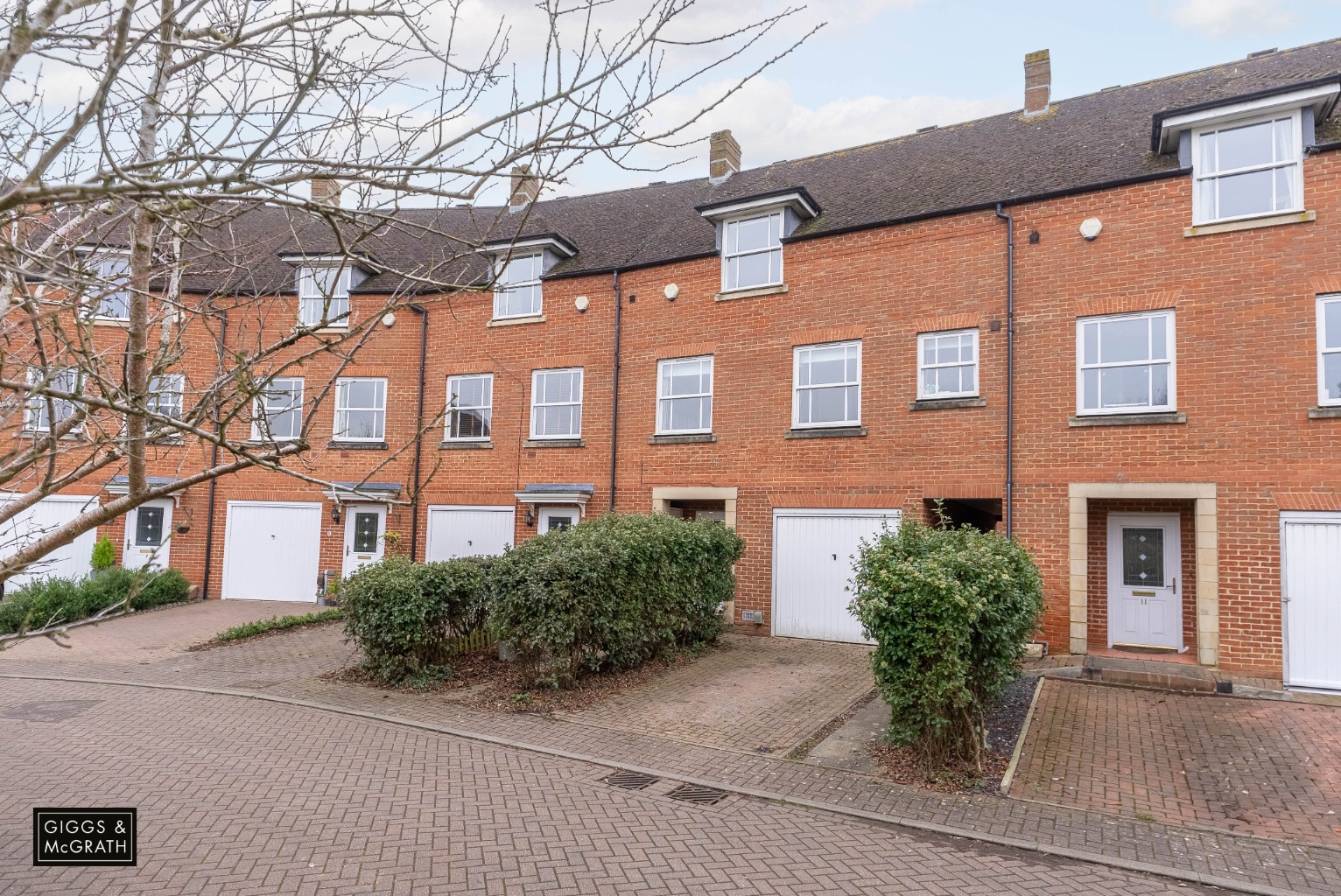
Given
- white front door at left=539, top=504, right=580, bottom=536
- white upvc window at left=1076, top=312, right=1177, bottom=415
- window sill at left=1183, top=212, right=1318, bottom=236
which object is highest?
window sill at left=1183, top=212, right=1318, bottom=236

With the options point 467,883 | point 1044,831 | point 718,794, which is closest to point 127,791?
point 467,883

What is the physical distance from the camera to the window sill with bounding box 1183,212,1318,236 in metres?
10.6

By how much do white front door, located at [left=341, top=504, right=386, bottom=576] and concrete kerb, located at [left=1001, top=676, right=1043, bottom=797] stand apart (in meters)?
13.5

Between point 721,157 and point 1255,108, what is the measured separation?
10.7 m

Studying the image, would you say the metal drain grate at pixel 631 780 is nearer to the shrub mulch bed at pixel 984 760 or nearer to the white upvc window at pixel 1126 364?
the shrub mulch bed at pixel 984 760

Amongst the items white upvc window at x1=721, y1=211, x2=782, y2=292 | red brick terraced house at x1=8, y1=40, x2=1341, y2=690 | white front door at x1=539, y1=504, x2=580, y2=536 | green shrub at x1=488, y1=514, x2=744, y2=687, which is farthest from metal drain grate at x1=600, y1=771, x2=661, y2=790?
white upvc window at x1=721, y1=211, x2=782, y2=292

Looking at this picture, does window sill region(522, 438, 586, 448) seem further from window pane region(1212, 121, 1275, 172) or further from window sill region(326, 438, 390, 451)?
window pane region(1212, 121, 1275, 172)

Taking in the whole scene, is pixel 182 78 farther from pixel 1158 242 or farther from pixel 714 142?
pixel 714 142

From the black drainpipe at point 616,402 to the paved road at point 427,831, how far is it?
8.11 metres

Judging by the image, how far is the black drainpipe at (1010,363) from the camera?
12.2 metres

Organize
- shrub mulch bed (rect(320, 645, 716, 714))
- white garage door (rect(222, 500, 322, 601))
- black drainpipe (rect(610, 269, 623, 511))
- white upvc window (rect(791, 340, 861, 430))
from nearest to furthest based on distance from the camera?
shrub mulch bed (rect(320, 645, 716, 714)), white upvc window (rect(791, 340, 861, 430)), black drainpipe (rect(610, 269, 623, 511)), white garage door (rect(222, 500, 322, 601))

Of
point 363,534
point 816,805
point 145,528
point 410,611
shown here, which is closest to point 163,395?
point 816,805

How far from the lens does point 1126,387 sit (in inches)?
456

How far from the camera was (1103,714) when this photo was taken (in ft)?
29.3
